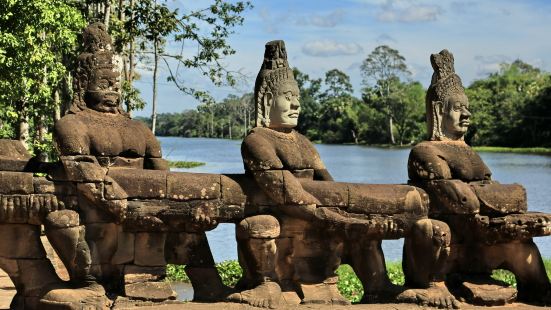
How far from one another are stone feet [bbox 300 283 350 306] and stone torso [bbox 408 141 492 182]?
4.99 ft

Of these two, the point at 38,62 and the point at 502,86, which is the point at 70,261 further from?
the point at 502,86

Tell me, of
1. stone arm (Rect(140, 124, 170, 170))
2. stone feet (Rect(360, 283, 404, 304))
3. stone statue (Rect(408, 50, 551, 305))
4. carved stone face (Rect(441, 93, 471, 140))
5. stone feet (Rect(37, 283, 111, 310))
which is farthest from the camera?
carved stone face (Rect(441, 93, 471, 140))

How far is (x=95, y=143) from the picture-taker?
7203 millimetres

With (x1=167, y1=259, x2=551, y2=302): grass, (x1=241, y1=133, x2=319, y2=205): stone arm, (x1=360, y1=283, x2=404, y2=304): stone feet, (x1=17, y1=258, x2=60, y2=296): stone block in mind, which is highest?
(x1=241, y1=133, x2=319, y2=205): stone arm

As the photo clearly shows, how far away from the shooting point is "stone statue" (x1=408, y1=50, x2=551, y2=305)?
800 centimetres

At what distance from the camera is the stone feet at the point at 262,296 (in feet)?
23.6

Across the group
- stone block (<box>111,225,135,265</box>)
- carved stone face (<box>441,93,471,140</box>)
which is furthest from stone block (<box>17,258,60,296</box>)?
carved stone face (<box>441,93,471,140</box>)

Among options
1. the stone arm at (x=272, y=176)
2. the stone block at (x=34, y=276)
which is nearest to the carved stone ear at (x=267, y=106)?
the stone arm at (x=272, y=176)

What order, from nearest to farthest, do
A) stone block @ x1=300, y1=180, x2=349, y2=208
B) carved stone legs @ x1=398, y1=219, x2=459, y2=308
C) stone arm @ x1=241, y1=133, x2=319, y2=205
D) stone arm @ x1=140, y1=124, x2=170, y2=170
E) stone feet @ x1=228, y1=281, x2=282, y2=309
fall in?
stone feet @ x1=228, y1=281, x2=282, y2=309 < stone arm @ x1=241, y1=133, x2=319, y2=205 < stone block @ x1=300, y1=180, x2=349, y2=208 < stone arm @ x1=140, y1=124, x2=170, y2=170 < carved stone legs @ x1=398, y1=219, x2=459, y2=308

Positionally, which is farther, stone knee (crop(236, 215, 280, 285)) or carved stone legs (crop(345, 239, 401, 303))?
carved stone legs (crop(345, 239, 401, 303))

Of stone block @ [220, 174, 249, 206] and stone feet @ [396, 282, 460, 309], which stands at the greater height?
stone block @ [220, 174, 249, 206]

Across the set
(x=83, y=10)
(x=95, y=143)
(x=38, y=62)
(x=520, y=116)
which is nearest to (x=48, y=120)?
(x=83, y=10)

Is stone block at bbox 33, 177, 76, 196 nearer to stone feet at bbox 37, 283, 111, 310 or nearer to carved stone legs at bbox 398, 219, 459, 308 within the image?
stone feet at bbox 37, 283, 111, 310

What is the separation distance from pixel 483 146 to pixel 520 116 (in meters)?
4.46
